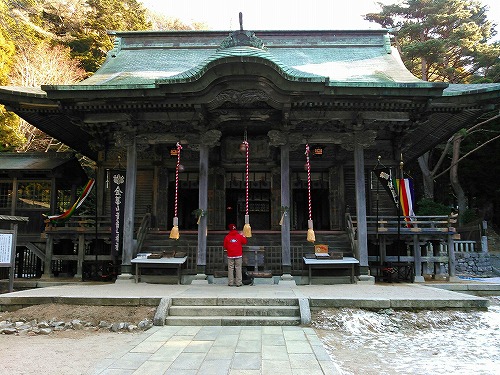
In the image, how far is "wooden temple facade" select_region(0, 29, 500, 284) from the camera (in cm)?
1085

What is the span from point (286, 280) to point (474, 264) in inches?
608

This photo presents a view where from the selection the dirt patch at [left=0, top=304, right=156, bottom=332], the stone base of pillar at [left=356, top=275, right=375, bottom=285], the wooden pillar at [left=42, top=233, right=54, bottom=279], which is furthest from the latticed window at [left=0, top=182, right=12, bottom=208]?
the stone base of pillar at [left=356, top=275, right=375, bottom=285]

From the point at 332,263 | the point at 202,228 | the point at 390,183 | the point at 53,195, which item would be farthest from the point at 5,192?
the point at 390,183

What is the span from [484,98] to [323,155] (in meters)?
5.69

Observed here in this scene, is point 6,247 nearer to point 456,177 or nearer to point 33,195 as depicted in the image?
point 33,195

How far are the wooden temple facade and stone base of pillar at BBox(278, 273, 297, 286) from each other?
9.9 inches

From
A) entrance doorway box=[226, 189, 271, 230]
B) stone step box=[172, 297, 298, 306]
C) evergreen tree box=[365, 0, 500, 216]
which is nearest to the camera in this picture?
stone step box=[172, 297, 298, 306]

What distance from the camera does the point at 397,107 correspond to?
11570 mm

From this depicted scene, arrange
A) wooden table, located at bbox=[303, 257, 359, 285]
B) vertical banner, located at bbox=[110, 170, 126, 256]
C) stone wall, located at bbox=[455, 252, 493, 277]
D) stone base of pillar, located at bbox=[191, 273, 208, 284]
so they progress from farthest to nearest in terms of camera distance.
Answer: stone wall, located at bbox=[455, 252, 493, 277] → vertical banner, located at bbox=[110, 170, 126, 256] → wooden table, located at bbox=[303, 257, 359, 285] → stone base of pillar, located at bbox=[191, 273, 208, 284]

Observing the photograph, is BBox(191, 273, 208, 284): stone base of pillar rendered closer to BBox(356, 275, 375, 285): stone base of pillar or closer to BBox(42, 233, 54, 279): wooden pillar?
BBox(356, 275, 375, 285): stone base of pillar

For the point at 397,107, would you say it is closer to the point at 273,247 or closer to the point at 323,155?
the point at 323,155

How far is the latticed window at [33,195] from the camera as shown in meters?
16.0

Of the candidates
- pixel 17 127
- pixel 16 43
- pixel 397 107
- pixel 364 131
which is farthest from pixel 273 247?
pixel 16 43

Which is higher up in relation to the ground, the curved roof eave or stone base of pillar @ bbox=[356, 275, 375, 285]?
the curved roof eave
